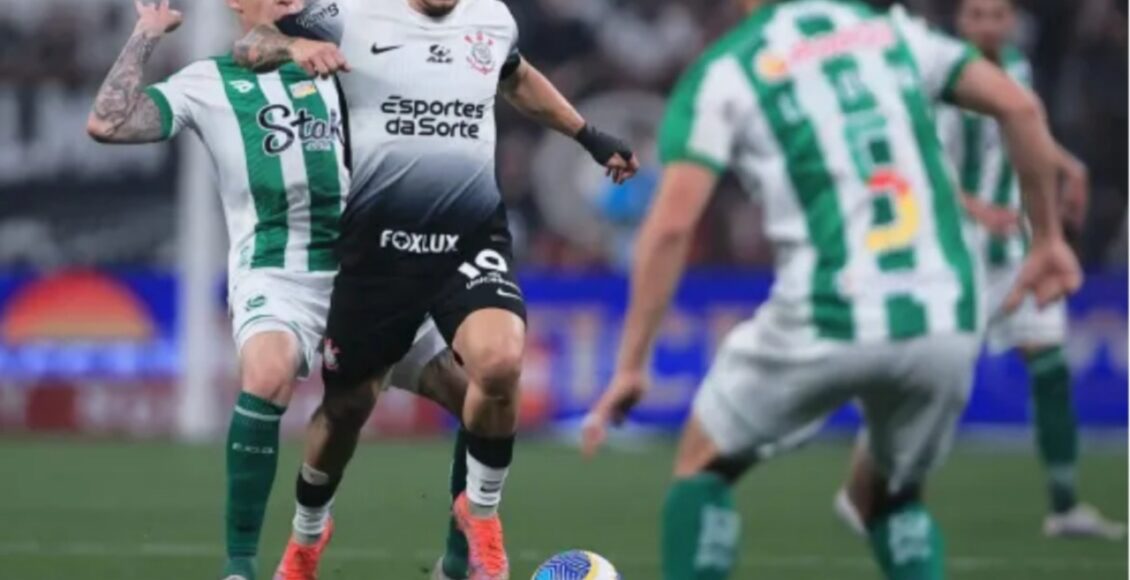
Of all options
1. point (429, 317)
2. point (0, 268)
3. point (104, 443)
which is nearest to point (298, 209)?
point (429, 317)

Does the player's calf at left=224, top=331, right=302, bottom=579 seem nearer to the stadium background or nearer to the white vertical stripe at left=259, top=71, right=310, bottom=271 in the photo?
the white vertical stripe at left=259, top=71, right=310, bottom=271

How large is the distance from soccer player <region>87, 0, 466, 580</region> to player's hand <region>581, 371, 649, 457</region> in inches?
106

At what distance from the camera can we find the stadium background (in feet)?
59.6

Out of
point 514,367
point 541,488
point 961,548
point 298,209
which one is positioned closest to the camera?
point 514,367

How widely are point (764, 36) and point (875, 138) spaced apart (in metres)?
0.37

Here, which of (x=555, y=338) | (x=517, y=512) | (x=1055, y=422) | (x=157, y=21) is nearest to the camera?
(x=157, y=21)

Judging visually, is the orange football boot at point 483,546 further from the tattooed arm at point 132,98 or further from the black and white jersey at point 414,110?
the tattooed arm at point 132,98

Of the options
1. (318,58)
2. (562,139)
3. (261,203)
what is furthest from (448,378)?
(562,139)

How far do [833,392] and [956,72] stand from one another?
85 cm

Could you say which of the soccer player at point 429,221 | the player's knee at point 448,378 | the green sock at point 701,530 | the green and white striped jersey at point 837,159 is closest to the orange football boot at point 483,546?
the soccer player at point 429,221

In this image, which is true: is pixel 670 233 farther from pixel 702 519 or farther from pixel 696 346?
pixel 696 346

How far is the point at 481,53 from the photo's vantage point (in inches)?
344

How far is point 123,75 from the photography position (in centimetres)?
874

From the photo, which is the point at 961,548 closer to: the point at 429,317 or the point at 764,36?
the point at 429,317
